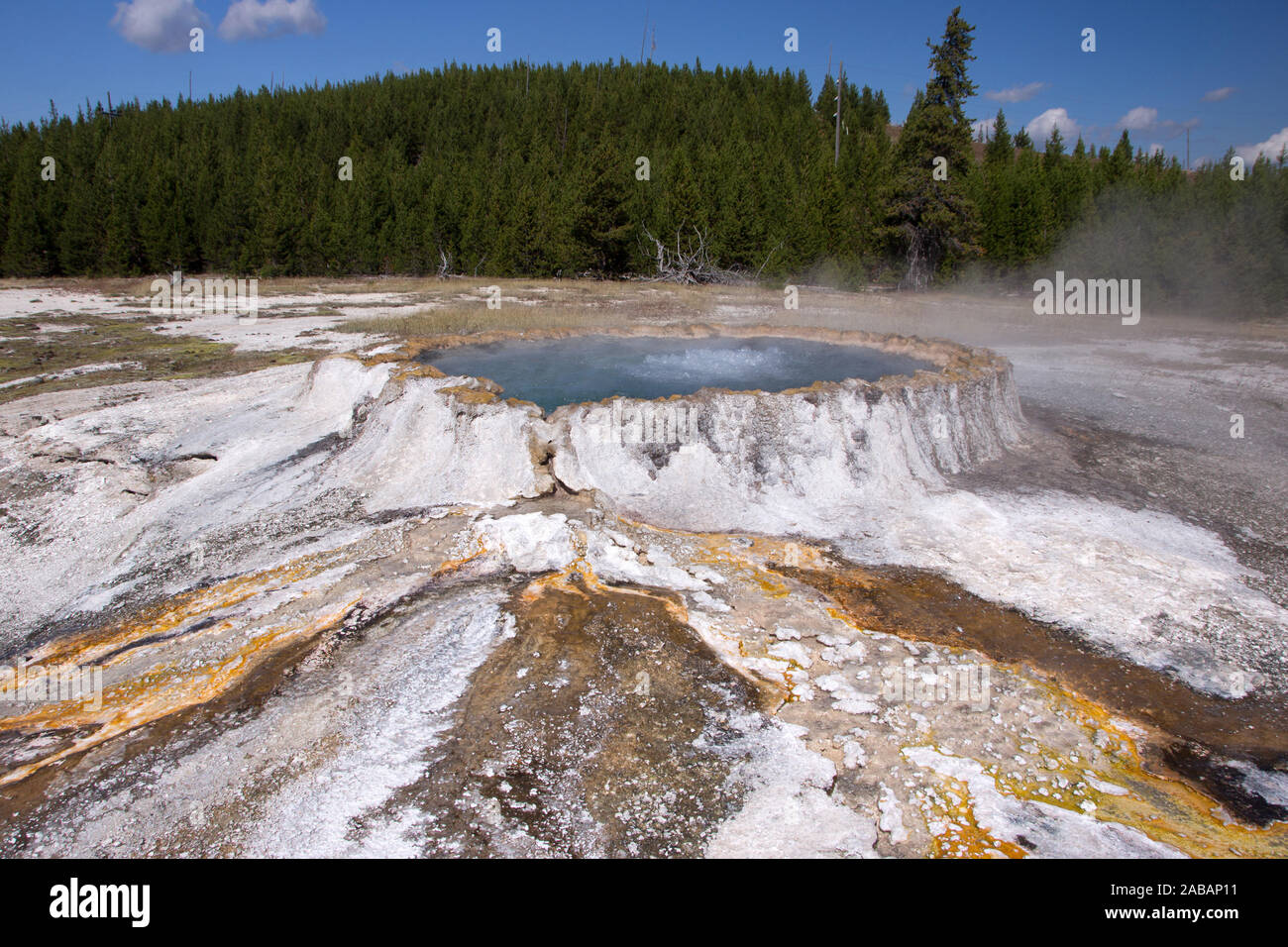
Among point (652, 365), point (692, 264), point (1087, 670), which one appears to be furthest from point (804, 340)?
point (692, 264)

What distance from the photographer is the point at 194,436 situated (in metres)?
8.80

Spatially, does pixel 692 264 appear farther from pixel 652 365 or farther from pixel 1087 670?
pixel 1087 670

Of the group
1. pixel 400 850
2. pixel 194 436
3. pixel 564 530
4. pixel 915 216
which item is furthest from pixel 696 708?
pixel 915 216

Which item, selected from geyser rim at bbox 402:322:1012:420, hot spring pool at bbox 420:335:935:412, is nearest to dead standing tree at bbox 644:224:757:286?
geyser rim at bbox 402:322:1012:420

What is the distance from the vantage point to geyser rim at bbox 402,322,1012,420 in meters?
7.85

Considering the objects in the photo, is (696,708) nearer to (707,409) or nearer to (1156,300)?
(707,409)

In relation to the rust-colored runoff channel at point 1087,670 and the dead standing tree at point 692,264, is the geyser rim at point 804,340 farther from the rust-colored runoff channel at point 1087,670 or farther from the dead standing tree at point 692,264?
the dead standing tree at point 692,264

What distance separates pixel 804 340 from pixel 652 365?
105 inches

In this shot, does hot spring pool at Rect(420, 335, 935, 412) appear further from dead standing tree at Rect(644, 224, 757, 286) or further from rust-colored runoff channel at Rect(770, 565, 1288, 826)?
dead standing tree at Rect(644, 224, 757, 286)

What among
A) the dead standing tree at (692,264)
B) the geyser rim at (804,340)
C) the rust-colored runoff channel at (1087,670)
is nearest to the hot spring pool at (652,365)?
the geyser rim at (804,340)

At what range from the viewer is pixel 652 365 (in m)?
10.8

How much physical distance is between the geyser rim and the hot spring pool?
13 centimetres

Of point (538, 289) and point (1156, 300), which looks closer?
point (1156, 300)

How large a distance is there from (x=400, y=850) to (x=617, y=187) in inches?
1166
